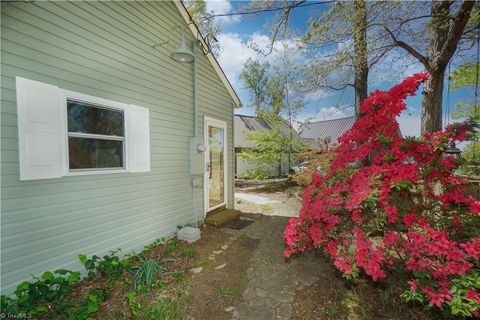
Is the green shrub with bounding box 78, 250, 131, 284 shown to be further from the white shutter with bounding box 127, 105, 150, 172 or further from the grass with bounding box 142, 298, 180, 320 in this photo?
the white shutter with bounding box 127, 105, 150, 172

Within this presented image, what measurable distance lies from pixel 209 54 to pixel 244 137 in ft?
31.9

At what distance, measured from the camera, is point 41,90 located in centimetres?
244

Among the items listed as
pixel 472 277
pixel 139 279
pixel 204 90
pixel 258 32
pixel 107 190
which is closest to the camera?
pixel 472 277

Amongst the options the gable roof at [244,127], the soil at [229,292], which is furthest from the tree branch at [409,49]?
the gable roof at [244,127]

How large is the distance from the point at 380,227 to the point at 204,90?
4.46 m

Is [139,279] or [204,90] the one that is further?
[204,90]

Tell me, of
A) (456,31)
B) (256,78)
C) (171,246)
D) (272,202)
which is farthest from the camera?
(256,78)

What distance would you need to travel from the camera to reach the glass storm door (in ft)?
17.9

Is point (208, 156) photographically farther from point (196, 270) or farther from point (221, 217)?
point (196, 270)

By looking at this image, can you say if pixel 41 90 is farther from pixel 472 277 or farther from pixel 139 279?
pixel 472 277

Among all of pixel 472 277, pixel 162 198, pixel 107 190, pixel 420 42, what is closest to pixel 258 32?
pixel 420 42

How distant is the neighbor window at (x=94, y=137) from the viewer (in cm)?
280

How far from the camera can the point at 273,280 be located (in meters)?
3.02

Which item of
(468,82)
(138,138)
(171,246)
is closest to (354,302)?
(171,246)
